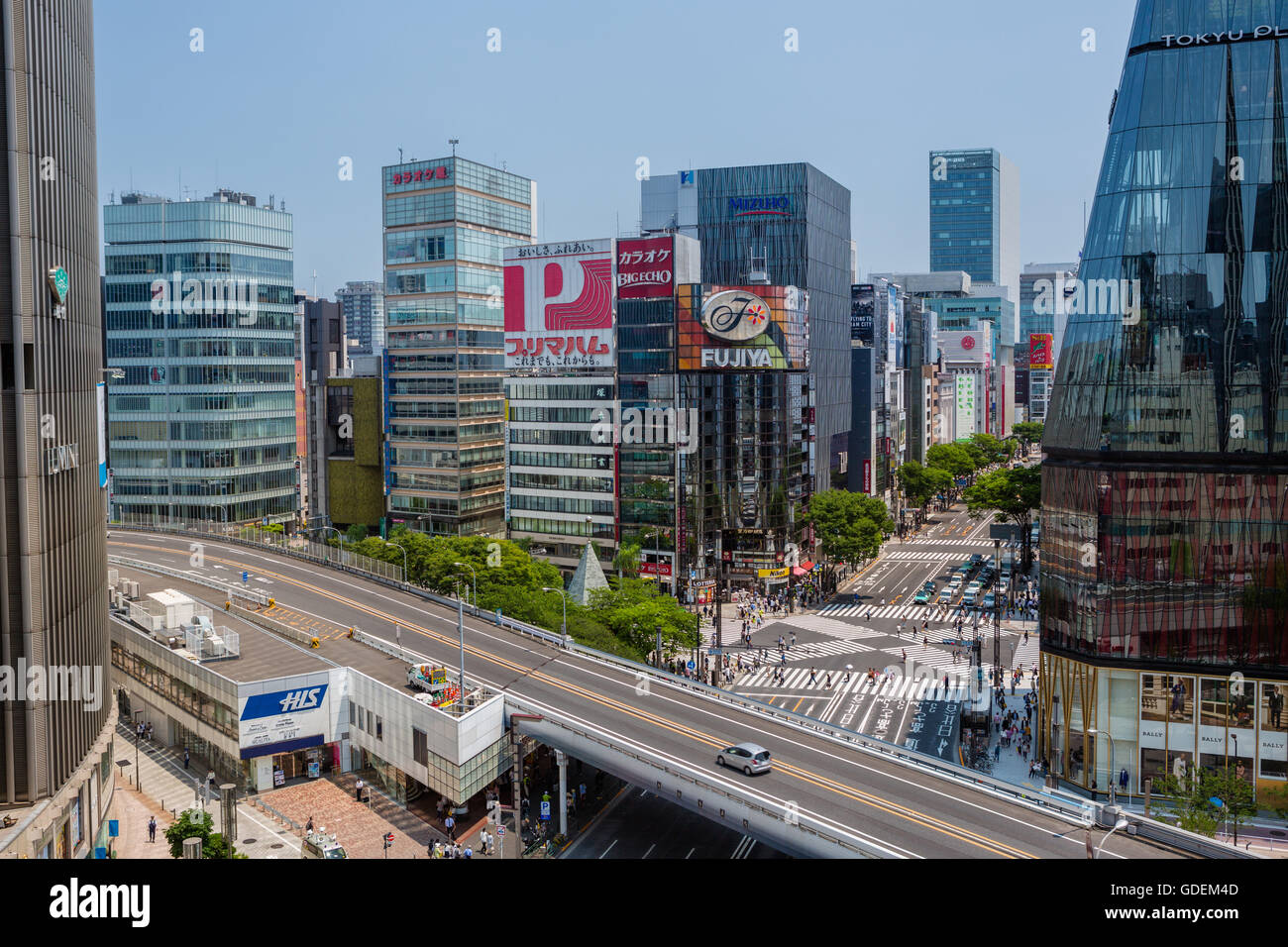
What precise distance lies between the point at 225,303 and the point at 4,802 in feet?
273

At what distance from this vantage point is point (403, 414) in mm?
103375

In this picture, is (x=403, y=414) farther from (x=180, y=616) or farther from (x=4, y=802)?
(x=4, y=802)

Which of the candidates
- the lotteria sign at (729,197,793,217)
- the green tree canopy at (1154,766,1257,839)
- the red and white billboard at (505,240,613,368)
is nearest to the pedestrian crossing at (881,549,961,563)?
the lotteria sign at (729,197,793,217)

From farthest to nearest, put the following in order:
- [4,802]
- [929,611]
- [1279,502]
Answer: [929,611] < [1279,502] < [4,802]

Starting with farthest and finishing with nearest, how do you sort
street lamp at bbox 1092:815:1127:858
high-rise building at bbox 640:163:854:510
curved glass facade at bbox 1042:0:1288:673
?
high-rise building at bbox 640:163:854:510, curved glass facade at bbox 1042:0:1288:673, street lamp at bbox 1092:815:1127:858

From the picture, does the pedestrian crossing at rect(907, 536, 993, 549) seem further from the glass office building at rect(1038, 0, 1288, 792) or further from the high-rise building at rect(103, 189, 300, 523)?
the glass office building at rect(1038, 0, 1288, 792)

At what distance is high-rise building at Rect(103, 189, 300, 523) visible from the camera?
104438 mm

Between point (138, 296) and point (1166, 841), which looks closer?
point (1166, 841)

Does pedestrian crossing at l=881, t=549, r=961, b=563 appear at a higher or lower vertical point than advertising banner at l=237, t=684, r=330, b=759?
lower

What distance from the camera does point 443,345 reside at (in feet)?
333

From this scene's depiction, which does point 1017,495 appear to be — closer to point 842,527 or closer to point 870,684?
point 842,527

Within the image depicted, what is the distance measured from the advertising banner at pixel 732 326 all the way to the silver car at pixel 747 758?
52.6 meters

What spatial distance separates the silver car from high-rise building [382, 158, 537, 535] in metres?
65.3
